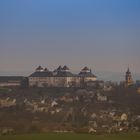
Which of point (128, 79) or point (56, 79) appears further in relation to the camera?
point (56, 79)

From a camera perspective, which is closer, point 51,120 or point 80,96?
point 51,120

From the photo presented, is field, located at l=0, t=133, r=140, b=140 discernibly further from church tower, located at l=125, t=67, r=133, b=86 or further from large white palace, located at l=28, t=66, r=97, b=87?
large white palace, located at l=28, t=66, r=97, b=87

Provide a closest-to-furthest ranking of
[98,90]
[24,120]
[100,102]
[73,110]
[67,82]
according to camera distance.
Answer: [24,120] → [73,110] → [100,102] → [98,90] → [67,82]

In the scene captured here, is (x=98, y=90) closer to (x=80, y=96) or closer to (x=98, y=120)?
(x=80, y=96)

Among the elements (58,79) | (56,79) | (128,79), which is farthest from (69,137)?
(56,79)

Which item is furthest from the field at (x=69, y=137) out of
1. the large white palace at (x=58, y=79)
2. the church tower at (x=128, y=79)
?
the large white palace at (x=58, y=79)

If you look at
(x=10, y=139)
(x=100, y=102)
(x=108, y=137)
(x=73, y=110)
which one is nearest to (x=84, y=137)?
(x=108, y=137)

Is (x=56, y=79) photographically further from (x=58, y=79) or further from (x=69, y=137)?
(x=69, y=137)

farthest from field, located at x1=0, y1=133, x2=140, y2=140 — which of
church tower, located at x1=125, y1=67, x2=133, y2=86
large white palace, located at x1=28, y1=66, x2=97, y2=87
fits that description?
large white palace, located at x1=28, y1=66, x2=97, y2=87

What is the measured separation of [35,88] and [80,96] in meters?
2.27

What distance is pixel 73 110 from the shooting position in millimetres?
14328

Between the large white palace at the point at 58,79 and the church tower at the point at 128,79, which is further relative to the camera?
the large white palace at the point at 58,79

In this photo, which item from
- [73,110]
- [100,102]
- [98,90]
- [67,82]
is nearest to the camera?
[73,110]

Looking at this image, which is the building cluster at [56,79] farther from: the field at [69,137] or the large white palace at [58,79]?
the field at [69,137]
